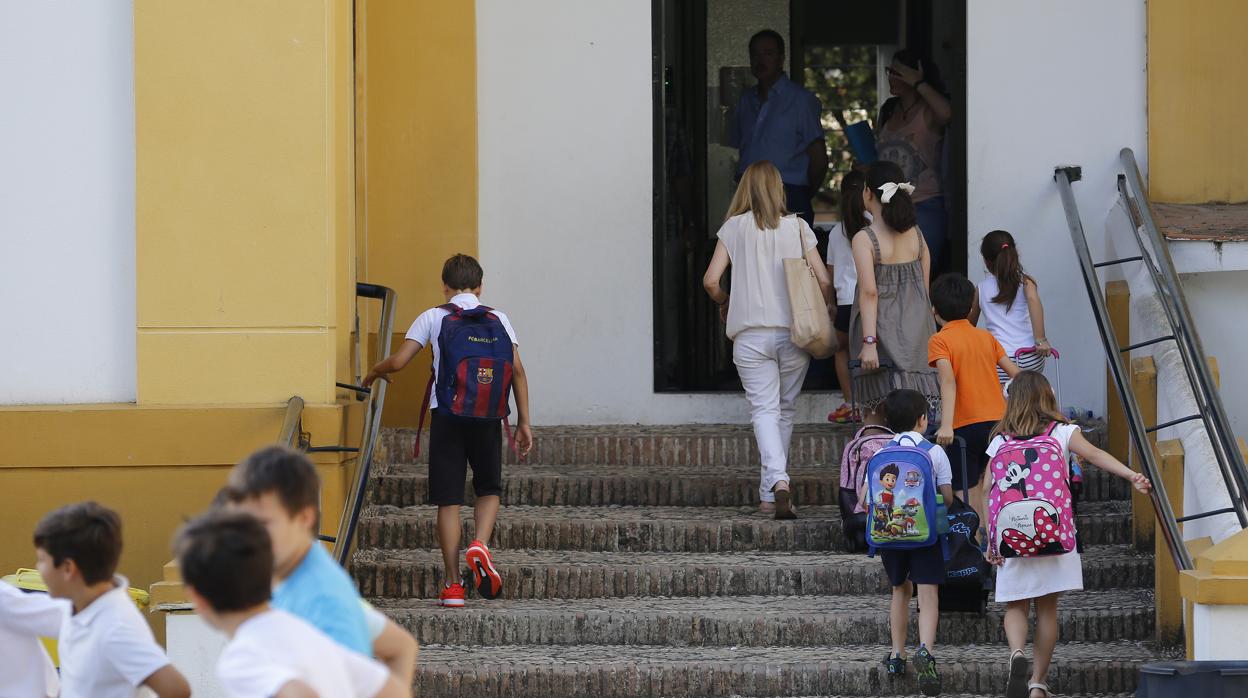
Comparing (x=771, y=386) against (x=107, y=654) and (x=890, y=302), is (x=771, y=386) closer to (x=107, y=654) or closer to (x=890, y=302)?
(x=890, y=302)

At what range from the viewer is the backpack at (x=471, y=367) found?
6.75 metres

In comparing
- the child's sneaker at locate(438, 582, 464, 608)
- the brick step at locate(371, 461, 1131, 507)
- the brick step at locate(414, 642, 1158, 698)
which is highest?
the brick step at locate(371, 461, 1131, 507)

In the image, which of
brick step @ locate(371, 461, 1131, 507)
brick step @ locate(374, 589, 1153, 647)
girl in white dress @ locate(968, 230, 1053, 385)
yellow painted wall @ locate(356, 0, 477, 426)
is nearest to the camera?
brick step @ locate(374, 589, 1153, 647)

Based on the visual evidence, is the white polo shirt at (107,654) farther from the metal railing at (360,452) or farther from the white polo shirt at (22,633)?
the metal railing at (360,452)

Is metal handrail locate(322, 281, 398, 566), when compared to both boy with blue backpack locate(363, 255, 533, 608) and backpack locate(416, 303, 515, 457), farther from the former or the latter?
backpack locate(416, 303, 515, 457)

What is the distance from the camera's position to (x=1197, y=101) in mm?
8938

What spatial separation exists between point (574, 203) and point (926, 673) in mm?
4099

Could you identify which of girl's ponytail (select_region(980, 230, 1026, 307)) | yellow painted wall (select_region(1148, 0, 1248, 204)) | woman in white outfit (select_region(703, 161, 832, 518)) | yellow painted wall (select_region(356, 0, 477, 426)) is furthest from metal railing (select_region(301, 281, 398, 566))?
yellow painted wall (select_region(1148, 0, 1248, 204))

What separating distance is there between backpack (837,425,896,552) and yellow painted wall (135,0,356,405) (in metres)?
2.23

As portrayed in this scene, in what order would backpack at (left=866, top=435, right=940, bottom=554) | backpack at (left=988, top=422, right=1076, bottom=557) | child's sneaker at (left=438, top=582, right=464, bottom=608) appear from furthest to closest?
child's sneaker at (left=438, top=582, right=464, bottom=608)
backpack at (left=866, top=435, right=940, bottom=554)
backpack at (left=988, top=422, right=1076, bottom=557)

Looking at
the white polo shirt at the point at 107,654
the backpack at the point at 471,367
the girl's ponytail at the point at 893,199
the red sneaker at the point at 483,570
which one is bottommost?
the red sneaker at the point at 483,570

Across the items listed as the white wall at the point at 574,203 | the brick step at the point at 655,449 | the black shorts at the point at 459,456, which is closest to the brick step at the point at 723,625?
the black shorts at the point at 459,456

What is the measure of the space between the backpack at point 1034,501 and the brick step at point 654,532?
65.6 inches

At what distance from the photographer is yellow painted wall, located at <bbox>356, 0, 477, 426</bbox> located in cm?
899
